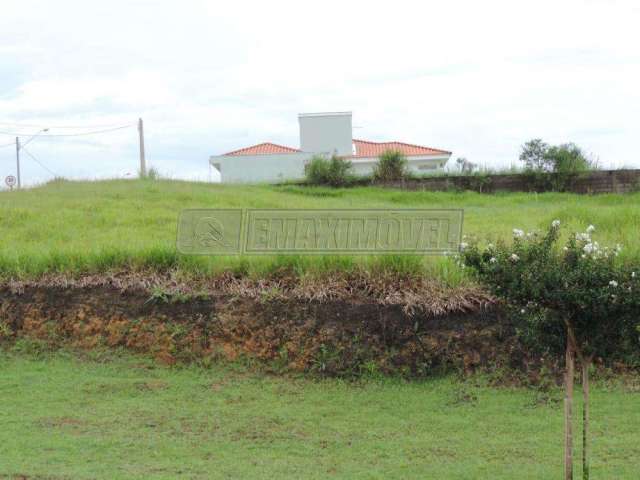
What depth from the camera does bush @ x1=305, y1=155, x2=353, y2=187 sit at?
19.8m

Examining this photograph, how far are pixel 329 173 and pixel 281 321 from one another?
13400 mm

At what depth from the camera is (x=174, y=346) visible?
6.70 meters

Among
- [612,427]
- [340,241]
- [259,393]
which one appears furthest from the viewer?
[340,241]

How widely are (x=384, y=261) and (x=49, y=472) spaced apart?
3.70 meters

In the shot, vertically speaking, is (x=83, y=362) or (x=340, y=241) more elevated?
(x=340, y=241)

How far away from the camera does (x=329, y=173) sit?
1977 cm

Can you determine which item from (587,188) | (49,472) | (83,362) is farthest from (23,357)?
(587,188)

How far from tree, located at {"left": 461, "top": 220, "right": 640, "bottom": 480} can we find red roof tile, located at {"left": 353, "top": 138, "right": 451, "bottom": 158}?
27581mm

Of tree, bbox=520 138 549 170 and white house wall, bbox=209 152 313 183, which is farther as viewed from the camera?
white house wall, bbox=209 152 313 183

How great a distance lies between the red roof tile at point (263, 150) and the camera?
31547 millimetres

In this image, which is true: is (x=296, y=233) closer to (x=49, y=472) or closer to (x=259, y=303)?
(x=259, y=303)

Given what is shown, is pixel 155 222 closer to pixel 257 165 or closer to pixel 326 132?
pixel 257 165

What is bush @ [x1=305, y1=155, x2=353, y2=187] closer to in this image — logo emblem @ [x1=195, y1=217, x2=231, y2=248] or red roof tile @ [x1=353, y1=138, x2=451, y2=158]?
logo emblem @ [x1=195, y1=217, x2=231, y2=248]

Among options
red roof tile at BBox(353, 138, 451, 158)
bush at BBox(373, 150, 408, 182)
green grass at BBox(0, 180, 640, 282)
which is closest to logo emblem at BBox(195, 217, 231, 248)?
green grass at BBox(0, 180, 640, 282)
